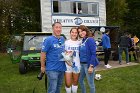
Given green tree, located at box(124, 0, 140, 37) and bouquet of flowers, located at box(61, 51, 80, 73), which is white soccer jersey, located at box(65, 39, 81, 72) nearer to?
bouquet of flowers, located at box(61, 51, 80, 73)

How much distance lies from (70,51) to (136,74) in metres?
6.71

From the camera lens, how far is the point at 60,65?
7508 mm

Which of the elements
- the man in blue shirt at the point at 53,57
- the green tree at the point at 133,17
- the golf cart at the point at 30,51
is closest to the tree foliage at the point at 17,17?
the golf cart at the point at 30,51

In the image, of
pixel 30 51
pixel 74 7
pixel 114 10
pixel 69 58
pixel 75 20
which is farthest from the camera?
pixel 114 10

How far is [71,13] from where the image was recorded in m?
26.3

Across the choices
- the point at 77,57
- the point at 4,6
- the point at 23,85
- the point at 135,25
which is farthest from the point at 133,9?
the point at 77,57

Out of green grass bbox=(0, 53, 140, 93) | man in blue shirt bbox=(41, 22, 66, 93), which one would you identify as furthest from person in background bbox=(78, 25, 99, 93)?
green grass bbox=(0, 53, 140, 93)

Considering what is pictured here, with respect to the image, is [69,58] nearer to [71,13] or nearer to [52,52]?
[52,52]

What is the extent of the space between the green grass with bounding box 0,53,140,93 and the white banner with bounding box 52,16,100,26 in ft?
30.3

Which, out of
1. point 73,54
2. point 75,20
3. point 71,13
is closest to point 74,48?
point 73,54

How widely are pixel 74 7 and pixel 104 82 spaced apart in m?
14.6

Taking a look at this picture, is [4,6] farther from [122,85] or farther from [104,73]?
[122,85]

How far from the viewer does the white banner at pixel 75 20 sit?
2516 cm

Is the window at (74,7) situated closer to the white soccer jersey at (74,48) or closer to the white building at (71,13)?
the white building at (71,13)
